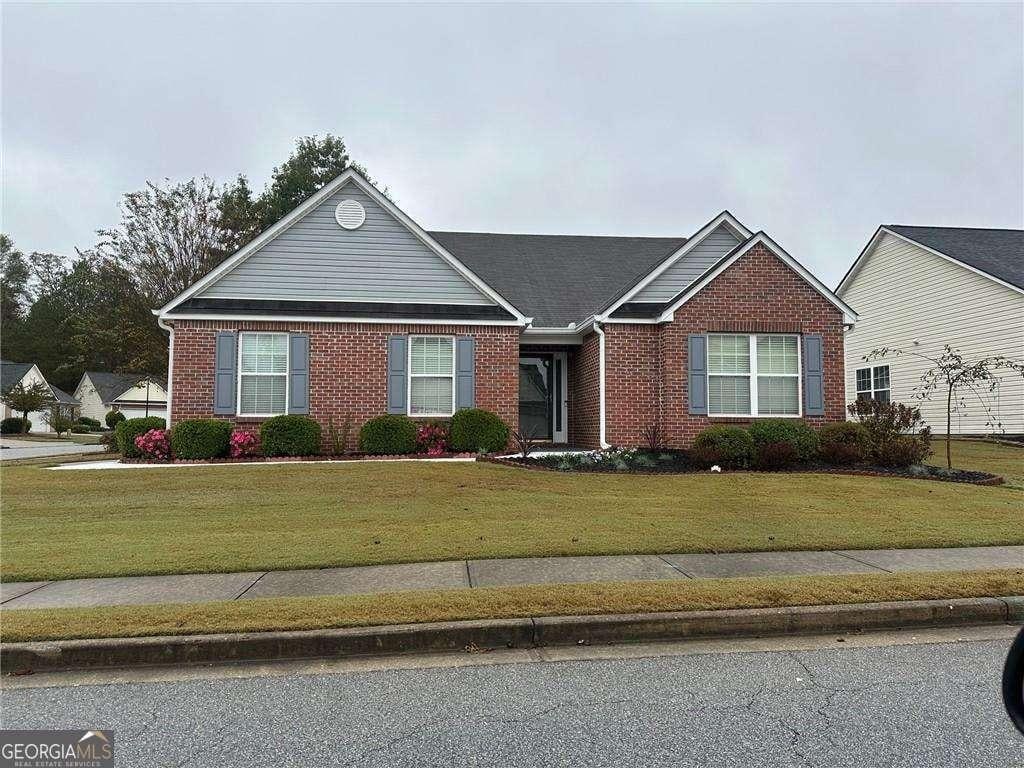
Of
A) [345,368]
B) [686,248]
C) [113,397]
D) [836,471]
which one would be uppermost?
[686,248]

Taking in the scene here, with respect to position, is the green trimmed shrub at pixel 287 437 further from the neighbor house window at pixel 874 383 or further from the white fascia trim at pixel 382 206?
the neighbor house window at pixel 874 383

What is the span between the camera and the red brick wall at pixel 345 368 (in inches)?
556

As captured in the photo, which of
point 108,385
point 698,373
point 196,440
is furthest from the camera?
point 108,385

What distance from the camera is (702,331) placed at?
1420cm

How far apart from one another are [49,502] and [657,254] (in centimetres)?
1728

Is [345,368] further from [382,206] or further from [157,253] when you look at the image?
[157,253]

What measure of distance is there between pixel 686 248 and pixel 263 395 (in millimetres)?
10371

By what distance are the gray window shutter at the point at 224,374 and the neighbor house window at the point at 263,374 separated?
0.18m

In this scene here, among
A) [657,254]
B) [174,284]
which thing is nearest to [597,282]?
[657,254]

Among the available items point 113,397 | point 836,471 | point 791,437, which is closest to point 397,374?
point 791,437

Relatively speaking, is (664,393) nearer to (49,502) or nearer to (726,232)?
(726,232)

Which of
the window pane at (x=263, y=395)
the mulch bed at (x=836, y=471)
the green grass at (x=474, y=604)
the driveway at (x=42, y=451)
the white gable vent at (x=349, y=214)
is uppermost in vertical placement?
the white gable vent at (x=349, y=214)

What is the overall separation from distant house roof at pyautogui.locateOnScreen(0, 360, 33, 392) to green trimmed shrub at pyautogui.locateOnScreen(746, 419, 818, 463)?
5569 centimetres

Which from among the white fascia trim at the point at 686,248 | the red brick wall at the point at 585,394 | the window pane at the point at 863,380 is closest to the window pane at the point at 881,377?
the window pane at the point at 863,380
